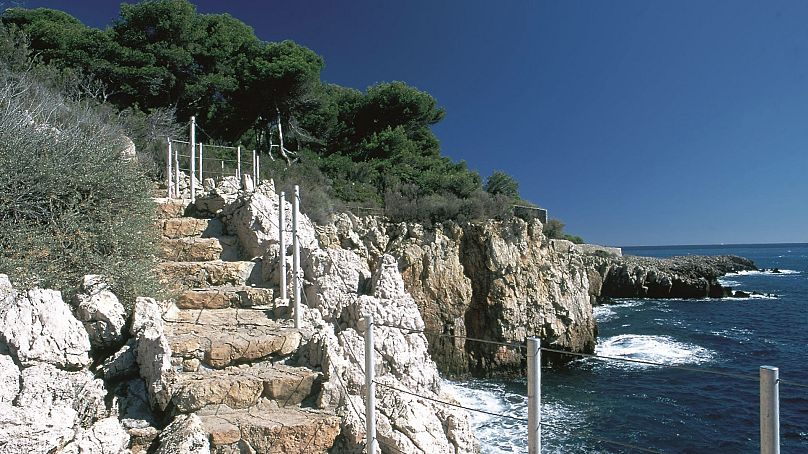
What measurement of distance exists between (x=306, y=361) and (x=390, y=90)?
19859mm

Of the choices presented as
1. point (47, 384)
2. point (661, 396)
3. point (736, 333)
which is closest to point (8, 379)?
point (47, 384)

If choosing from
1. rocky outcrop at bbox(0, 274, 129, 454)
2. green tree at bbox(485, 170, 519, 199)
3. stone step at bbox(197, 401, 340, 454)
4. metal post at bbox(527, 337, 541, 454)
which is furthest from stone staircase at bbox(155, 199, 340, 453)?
green tree at bbox(485, 170, 519, 199)

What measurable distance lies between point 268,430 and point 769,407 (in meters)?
2.96

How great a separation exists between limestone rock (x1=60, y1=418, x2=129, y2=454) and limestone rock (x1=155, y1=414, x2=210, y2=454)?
249mm

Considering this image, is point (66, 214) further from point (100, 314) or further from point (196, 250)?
point (196, 250)

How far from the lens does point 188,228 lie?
265 inches

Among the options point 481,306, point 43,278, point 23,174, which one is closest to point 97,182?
point 23,174

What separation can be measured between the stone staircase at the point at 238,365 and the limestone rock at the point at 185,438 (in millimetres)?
113

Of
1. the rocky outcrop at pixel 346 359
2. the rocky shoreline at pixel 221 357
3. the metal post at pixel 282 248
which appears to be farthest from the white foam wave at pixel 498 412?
the metal post at pixel 282 248

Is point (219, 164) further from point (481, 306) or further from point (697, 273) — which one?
point (697, 273)

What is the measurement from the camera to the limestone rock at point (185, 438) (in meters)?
2.84

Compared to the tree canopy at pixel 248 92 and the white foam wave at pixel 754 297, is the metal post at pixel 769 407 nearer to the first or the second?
the tree canopy at pixel 248 92

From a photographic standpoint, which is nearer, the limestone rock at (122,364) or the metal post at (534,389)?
the metal post at (534,389)

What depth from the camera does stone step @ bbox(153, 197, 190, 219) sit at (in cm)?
710
